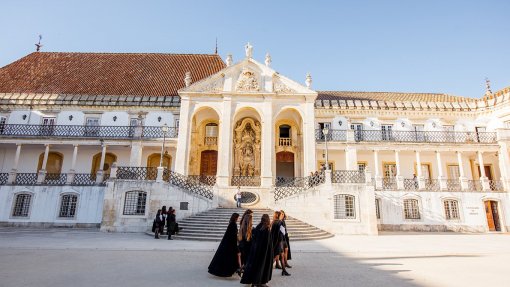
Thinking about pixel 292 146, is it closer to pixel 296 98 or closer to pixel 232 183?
pixel 296 98

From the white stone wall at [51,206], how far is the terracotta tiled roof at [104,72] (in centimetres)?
870

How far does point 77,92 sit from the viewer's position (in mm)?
23516

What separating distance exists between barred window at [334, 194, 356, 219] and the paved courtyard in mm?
5142

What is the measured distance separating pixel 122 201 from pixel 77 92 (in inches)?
523

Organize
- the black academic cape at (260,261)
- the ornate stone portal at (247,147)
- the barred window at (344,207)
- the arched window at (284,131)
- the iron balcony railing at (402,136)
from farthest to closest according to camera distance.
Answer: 1. the arched window at (284,131)
2. the iron balcony railing at (402,136)
3. the ornate stone portal at (247,147)
4. the barred window at (344,207)
5. the black academic cape at (260,261)

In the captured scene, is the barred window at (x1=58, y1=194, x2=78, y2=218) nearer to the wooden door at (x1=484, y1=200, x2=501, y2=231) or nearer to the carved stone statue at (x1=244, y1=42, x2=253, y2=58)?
the carved stone statue at (x1=244, y1=42, x2=253, y2=58)

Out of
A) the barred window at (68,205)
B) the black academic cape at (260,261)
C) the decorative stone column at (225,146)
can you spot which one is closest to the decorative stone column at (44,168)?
the barred window at (68,205)

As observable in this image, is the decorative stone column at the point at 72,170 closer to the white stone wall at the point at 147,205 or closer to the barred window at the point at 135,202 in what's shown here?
the white stone wall at the point at 147,205

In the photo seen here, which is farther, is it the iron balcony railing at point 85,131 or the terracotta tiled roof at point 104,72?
the terracotta tiled roof at point 104,72

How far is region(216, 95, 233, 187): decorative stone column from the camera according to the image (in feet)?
59.2

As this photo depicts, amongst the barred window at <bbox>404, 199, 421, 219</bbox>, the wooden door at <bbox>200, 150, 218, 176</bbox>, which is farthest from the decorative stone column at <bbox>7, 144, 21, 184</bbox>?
the barred window at <bbox>404, 199, 421, 219</bbox>

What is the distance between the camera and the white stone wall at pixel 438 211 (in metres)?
19.1

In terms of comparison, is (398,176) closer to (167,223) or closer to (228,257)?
(167,223)

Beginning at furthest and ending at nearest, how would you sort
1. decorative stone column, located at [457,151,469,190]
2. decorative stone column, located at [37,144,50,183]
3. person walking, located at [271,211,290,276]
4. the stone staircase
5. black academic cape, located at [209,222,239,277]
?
decorative stone column, located at [457,151,469,190], decorative stone column, located at [37,144,50,183], the stone staircase, person walking, located at [271,211,290,276], black academic cape, located at [209,222,239,277]
